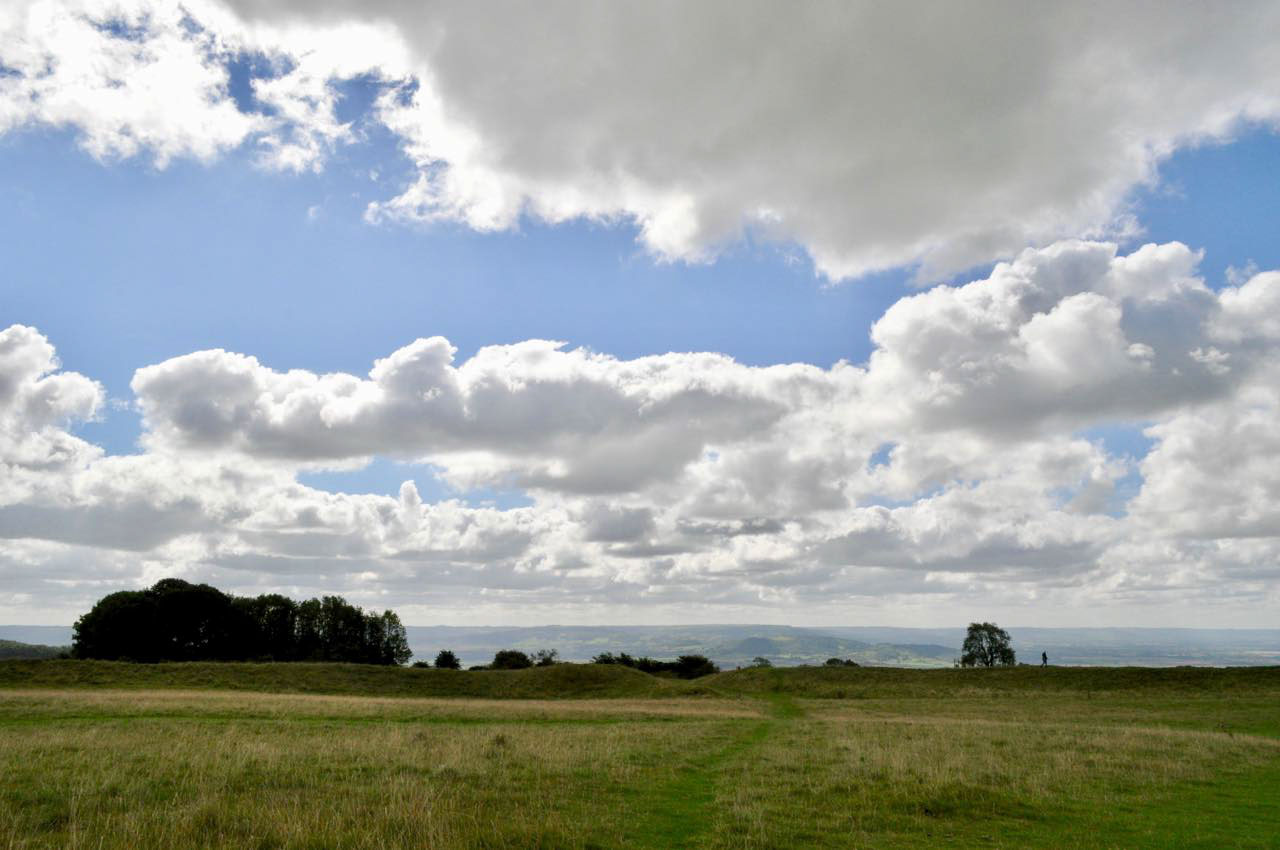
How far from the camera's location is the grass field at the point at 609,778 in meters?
14.5

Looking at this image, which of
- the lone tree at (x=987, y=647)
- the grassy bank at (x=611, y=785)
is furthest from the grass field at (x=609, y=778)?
the lone tree at (x=987, y=647)

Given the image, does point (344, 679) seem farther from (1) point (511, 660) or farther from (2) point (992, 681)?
(2) point (992, 681)

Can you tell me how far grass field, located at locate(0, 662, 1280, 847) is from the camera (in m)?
14.5

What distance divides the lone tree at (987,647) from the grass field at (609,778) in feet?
367

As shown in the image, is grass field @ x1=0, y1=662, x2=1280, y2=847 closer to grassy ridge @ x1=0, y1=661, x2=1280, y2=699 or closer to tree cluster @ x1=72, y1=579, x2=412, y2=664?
grassy ridge @ x1=0, y1=661, x2=1280, y2=699

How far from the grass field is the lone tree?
112 meters

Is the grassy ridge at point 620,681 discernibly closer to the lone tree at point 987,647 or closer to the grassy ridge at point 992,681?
the grassy ridge at point 992,681

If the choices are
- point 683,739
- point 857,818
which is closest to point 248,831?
point 857,818

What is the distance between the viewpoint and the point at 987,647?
15338 centimetres

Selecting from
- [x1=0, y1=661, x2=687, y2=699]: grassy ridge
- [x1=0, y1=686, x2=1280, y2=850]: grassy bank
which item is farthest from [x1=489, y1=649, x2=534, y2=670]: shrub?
[x1=0, y1=686, x2=1280, y2=850]: grassy bank

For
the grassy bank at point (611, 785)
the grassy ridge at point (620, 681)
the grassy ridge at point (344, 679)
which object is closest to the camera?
the grassy bank at point (611, 785)

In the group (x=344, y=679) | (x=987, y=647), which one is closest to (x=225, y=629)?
(x=344, y=679)

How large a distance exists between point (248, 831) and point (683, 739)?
21.2 meters

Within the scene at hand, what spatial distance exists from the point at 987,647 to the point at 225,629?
138 m
